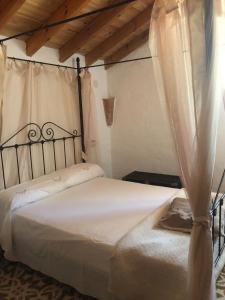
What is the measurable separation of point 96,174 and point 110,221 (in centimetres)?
132

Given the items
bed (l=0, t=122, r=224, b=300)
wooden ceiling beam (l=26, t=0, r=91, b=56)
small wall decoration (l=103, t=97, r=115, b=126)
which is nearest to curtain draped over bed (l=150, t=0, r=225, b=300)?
bed (l=0, t=122, r=224, b=300)

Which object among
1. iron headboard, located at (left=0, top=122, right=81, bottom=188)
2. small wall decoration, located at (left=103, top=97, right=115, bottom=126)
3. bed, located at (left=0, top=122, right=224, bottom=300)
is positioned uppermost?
small wall decoration, located at (left=103, top=97, right=115, bottom=126)

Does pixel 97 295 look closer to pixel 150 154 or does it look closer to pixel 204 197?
pixel 204 197

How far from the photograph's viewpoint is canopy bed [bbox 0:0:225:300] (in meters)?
1.25

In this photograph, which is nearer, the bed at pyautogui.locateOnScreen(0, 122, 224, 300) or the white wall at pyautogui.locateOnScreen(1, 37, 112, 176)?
the bed at pyautogui.locateOnScreen(0, 122, 224, 300)

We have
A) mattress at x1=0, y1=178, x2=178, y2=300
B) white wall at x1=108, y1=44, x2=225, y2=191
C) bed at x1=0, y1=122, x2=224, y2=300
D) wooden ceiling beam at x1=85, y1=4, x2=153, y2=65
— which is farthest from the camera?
white wall at x1=108, y1=44, x2=225, y2=191

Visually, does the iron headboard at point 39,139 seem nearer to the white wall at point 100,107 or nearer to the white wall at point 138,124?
the white wall at point 100,107

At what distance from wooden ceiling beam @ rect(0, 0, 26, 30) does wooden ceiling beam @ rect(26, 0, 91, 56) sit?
17.5 inches

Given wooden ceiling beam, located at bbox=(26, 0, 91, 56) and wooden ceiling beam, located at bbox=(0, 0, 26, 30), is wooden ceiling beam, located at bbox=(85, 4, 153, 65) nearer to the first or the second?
wooden ceiling beam, located at bbox=(26, 0, 91, 56)

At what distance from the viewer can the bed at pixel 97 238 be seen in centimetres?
152

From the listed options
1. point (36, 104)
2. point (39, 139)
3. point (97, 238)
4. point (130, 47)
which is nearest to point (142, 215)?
point (97, 238)

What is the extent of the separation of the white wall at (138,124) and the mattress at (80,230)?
1259 mm

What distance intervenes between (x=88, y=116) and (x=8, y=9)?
5.29 ft

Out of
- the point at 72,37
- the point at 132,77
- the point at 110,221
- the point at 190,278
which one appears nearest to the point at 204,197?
the point at 190,278
